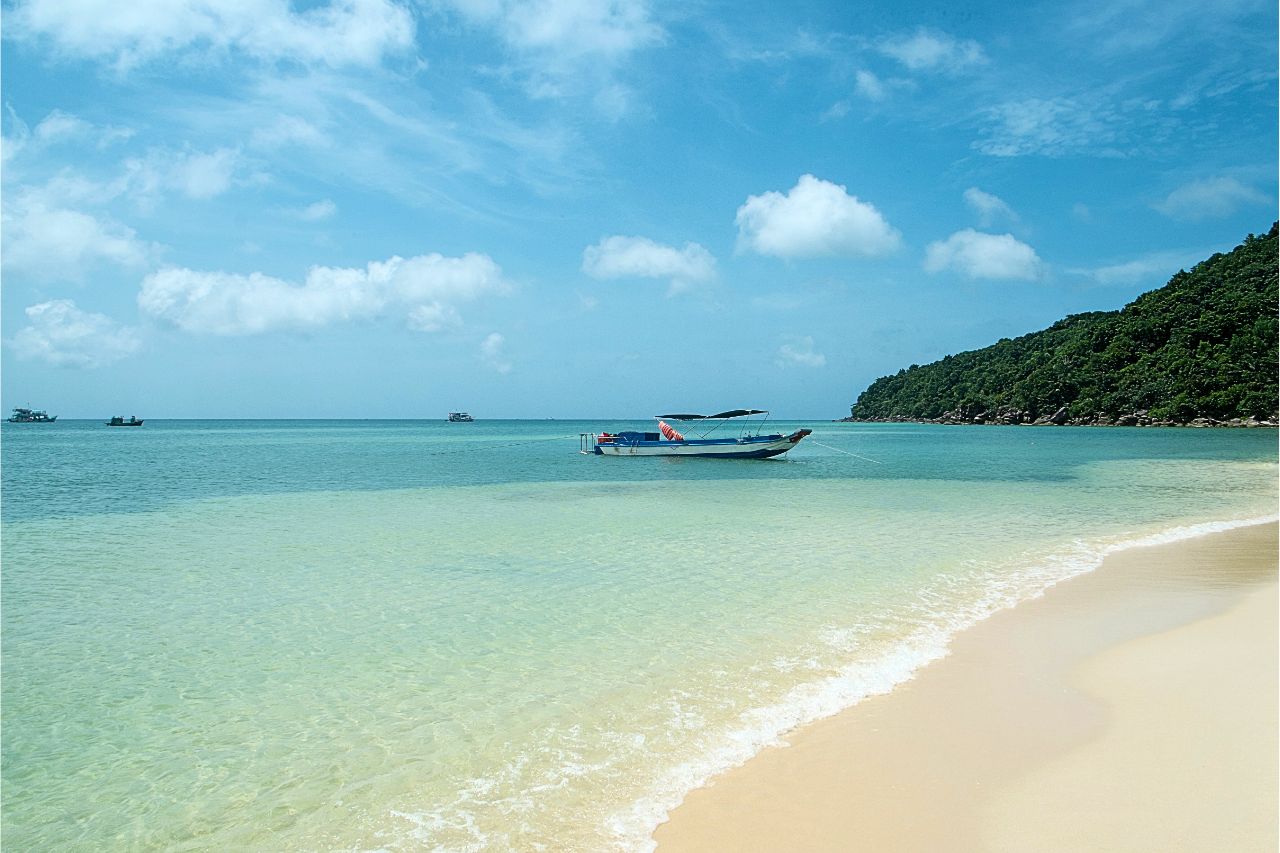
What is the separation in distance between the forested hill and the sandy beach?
82262 mm

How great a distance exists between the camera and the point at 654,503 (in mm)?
19781

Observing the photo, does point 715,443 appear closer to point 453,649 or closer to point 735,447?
point 735,447

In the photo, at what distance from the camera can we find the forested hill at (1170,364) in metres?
70.6

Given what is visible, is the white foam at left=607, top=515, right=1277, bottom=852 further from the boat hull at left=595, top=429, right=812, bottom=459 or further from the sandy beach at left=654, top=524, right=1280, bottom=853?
the boat hull at left=595, top=429, right=812, bottom=459

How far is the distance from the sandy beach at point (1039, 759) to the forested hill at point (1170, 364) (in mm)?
82262

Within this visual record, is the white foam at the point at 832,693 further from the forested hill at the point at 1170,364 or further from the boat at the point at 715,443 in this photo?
the forested hill at the point at 1170,364

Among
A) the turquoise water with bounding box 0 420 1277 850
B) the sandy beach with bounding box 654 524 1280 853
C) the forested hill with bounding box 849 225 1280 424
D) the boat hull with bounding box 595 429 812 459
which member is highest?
the forested hill with bounding box 849 225 1280 424

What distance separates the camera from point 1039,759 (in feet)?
14.5

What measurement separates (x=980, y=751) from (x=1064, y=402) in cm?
10567

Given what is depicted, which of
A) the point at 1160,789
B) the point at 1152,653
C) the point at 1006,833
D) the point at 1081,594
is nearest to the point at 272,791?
the point at 1006,833

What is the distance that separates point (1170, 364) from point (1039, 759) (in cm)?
9341

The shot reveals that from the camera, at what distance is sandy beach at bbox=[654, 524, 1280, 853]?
143 inches

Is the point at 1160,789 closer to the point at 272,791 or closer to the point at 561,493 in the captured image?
the point at 272,791

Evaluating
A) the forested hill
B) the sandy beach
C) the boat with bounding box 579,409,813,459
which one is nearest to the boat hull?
the boat with bounding box 579,409,813,459
